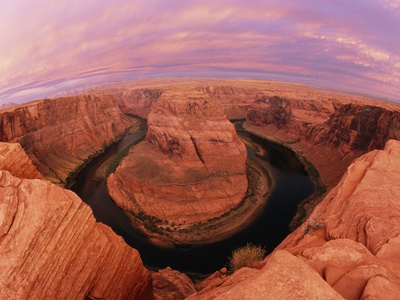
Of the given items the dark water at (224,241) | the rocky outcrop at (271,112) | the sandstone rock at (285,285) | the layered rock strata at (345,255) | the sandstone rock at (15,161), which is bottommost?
the dark water at (224,241)

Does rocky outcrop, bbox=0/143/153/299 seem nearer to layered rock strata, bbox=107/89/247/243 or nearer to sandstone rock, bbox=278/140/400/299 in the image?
sandstone rock, bbox=278/140/400/299

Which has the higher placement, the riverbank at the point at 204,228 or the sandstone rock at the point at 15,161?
the sandstone rock at the point at 15,161

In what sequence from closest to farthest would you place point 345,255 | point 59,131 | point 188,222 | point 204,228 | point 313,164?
point 345,255 < point 204,228 < point 188,222 < point 313,164 < point 59,131

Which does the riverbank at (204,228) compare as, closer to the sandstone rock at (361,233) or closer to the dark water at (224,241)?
the dark water at (224,241)

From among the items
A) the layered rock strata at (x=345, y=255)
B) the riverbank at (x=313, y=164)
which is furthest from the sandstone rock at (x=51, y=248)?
the riverbank at (x=313, y=164)

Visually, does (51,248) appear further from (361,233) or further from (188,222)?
(188,222)

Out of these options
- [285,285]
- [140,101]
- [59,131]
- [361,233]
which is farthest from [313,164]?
[140,101]

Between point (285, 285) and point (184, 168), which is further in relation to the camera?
point (184, 168)

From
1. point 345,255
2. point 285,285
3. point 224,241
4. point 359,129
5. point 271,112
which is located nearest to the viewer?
point 285,285
